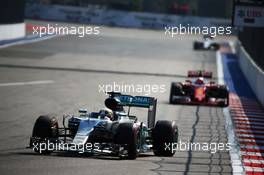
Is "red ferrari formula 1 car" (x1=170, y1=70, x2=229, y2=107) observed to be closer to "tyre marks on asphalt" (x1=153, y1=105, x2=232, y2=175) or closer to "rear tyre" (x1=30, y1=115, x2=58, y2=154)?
"tyre marks on asphalt" (x1=153, y1=105, x2=232, y2=175)

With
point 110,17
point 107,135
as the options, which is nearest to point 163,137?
point 107,135

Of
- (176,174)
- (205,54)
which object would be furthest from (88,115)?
(205,54)

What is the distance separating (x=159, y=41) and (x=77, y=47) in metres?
15.0

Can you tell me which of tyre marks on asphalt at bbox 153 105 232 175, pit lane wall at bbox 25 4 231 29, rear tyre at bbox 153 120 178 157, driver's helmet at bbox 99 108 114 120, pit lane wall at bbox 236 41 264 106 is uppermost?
driver's helmet at bbox 99 108 114 120

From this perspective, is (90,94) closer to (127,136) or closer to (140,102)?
(140,102)

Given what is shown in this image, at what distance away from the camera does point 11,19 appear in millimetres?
49438

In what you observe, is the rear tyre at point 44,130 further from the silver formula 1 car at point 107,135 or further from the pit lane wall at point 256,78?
the pit lane wall at point 256,78

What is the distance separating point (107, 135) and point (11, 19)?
36517mm

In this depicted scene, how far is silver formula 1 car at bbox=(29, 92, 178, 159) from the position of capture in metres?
13.3

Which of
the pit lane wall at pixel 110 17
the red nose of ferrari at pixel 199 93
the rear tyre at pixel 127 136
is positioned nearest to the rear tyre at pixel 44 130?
the rear tyre at pixel 127 136

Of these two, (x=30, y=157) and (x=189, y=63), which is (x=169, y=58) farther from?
(x=30, y=157)

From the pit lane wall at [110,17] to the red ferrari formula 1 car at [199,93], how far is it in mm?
53236

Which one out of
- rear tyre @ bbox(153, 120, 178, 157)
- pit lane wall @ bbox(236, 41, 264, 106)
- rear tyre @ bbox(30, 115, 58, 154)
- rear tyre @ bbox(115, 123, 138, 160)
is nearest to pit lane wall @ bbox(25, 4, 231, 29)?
pit lane wall @ bbox(236, 41, 264, 106)

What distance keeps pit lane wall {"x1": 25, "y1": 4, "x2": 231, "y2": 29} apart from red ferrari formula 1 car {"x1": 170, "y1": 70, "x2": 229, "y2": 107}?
2096 inches
